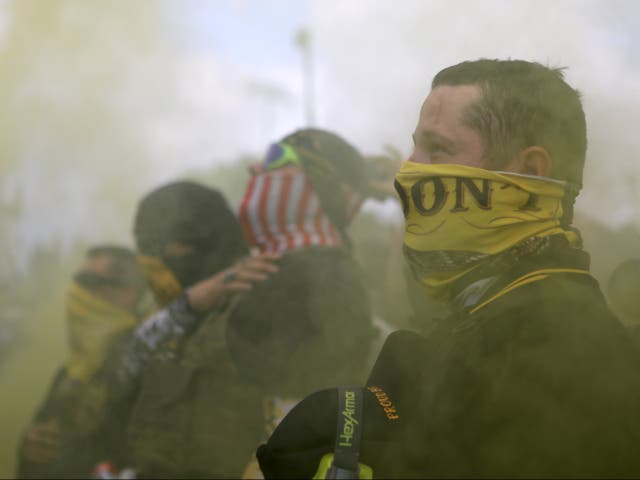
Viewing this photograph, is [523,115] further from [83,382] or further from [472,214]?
[83,382]

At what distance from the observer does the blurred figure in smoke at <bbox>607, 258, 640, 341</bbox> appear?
159cm

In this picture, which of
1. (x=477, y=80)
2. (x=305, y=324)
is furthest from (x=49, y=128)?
(x=477, y=80)

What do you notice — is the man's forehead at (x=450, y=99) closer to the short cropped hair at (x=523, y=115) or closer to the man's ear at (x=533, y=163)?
the short cropped hair at (x=523, y=115)

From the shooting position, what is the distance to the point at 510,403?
94cm

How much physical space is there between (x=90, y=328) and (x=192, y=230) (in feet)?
2.29

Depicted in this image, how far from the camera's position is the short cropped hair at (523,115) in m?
1.22

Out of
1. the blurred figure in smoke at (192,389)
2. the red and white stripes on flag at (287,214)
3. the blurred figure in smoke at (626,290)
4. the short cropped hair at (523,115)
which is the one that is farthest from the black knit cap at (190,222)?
the short cropped hair at (523,115)

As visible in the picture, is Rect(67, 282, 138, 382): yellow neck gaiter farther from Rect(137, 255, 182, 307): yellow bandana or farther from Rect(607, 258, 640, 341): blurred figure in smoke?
Rect(607, 258, 640, 341): blurred figure in smoke

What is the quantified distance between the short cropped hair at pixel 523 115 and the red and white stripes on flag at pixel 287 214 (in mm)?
1141

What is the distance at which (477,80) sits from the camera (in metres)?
1.25

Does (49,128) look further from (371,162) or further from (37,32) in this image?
(371,162)

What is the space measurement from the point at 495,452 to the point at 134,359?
5.92 feet

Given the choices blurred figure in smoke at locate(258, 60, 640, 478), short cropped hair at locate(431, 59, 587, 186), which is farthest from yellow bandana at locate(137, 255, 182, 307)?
short cropped hair at locate(431, 59, 587, 186)

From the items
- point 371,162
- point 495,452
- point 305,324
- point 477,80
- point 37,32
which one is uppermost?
point 37,32
